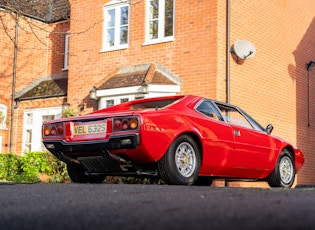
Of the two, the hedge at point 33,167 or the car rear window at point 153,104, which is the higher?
the car rear window at point 153,104

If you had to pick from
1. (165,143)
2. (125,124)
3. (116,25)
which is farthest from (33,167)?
(165,143)

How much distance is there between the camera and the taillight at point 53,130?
7.28 m

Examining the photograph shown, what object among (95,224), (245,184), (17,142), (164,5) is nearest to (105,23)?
(164,5)

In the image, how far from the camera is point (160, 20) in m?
A: 14.4

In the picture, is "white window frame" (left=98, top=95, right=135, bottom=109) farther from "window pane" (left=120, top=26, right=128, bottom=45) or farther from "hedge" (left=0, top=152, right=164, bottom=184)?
"hedge" (left=0, top=152, right=164, bottom=184)

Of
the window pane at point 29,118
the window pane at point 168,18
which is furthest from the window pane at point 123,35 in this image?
the window pane at point 29,118

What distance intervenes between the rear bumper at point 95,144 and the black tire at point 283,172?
3.04m

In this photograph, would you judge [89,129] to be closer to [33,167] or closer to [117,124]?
[117,124]

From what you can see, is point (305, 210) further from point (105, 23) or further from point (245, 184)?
point (105, 23)

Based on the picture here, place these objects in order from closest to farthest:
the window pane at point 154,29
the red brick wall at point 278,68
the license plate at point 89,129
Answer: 1. the license plate at point 89,129
2. the red brick wall at point 278,68
3. the window pane at point 154,29

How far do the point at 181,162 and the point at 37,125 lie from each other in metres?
11.0

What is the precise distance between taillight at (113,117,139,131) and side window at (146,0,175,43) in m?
7.64

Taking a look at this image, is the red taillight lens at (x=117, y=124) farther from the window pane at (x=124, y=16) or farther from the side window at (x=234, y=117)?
the window pane at (x=124, y=16)

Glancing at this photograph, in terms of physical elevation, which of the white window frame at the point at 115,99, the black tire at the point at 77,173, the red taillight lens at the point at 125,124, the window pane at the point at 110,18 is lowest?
the black tire at the point at 77,173
